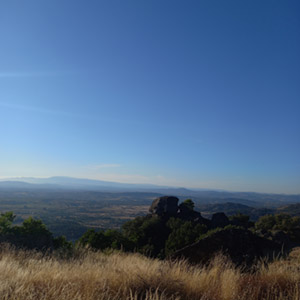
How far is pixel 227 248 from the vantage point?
7.17 m

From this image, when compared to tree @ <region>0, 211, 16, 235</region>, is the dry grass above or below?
above

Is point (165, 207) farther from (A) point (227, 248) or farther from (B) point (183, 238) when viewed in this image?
(A) point (227, 248)

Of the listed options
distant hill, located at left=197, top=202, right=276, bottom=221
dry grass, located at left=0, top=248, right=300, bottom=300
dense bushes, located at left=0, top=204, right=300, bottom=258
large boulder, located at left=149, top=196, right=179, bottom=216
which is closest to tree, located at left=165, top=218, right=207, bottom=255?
dense bushes, located at left=0, top=204, right=300, bottom=258

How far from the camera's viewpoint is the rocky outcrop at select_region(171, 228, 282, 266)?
22.7 feet

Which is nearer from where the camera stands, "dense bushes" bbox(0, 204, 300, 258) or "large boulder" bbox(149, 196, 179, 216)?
"dense bushes" bbox(0, 204, 300, 258)

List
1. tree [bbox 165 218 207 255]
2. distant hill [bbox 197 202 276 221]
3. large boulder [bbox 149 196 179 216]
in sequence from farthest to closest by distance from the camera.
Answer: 1. distant hill [bbox 197 202 276 221]
2. large boulder [bbox 149 196 179 216]
3. tree [bbox 165 218 207 255]

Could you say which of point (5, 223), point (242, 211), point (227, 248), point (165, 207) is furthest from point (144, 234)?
point (242, 211)

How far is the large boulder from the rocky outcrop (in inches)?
1177

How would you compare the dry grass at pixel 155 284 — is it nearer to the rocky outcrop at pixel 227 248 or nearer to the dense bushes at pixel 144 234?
the rocky outcrop at pixel 227 248

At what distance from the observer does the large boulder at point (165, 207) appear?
37.2 meters

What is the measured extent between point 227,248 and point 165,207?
3169 cm

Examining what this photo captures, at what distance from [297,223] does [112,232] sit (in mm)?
23554

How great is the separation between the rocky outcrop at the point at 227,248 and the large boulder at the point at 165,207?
29902mm

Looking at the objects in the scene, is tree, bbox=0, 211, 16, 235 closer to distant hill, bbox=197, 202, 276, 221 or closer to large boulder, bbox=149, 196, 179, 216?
large boulder, bbox=149, 196, 179, 216
